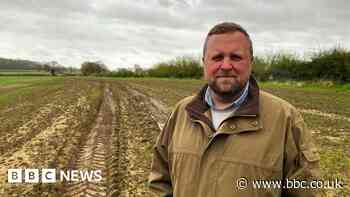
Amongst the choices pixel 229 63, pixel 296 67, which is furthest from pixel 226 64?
pixel 296 67

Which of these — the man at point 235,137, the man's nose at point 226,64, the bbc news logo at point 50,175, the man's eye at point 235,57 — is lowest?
the bbc news logo at point 50,175

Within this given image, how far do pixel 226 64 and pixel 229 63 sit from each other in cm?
2

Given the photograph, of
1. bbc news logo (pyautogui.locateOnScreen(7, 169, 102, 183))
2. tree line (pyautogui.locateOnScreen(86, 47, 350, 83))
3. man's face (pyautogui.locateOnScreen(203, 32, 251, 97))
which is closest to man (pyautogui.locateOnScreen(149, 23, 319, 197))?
man's face (pyautogui.locateOnScreen(203, 32, 251, 97))

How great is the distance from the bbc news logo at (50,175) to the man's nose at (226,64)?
464 centimetres

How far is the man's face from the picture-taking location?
2.13 metres

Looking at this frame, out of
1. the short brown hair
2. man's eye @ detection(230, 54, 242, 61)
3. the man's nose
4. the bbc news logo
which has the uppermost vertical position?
the short brown hair

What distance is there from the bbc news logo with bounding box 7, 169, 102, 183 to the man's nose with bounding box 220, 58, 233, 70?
4636 mm

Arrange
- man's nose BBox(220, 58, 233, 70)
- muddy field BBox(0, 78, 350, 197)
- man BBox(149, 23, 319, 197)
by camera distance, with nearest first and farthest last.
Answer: man BBox(149, 23, 319, 197) < man's nose BBox(220, 58, 233, 70) < muddy field BBox(0, 78, 350, 197)

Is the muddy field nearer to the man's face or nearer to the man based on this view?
the man

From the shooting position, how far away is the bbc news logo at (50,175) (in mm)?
6180

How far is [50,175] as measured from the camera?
638 centimetres

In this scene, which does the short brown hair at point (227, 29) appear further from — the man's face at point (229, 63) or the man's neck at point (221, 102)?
the man's neck at point (221, 102)

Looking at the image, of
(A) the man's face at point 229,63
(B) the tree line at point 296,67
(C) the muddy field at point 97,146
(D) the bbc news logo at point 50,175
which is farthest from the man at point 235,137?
(B) the tree line at point 296,67

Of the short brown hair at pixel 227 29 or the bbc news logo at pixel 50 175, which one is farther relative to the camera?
the bbc news logo at pixel 50 175
